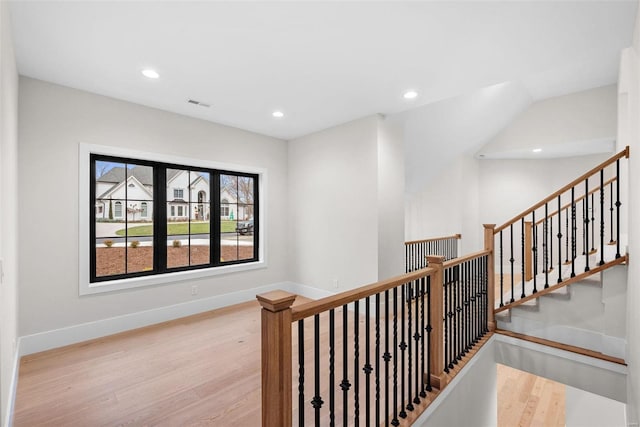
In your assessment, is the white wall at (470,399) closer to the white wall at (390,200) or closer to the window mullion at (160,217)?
the white wall at (390,200)

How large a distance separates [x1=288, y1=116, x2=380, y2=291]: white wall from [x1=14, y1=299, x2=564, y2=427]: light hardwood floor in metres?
1.37

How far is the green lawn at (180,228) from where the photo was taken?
360 cm

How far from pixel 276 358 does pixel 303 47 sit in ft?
7.29

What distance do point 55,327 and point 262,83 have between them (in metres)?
3.11

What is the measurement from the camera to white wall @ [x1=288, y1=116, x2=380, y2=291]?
3.92m

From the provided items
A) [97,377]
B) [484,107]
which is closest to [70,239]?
[97,377]

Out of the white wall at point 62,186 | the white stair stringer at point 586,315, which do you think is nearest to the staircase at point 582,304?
the white stair stringer at point 586,315

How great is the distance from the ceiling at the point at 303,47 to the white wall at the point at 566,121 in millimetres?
1583

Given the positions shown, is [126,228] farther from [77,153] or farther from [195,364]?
[195,364]

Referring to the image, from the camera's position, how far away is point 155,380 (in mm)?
2393

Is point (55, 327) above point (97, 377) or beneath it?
above

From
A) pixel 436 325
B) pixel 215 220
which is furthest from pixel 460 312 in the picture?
pixel 215 220

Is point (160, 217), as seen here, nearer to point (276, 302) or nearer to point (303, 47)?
point (303, 47)

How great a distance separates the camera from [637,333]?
2.04 meters
